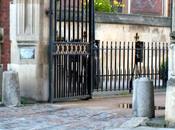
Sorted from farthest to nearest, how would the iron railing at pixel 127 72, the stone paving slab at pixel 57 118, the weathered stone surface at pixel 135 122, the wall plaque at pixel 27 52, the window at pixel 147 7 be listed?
the window at pixel 147 7 < the iron railing at pixel 127 72 < the wall plaque at pixel 27 52 < the stone paving slab at pixel 57 118 < the weathered stone surface at pixel 135 122

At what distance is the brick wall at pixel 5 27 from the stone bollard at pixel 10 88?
122 inches

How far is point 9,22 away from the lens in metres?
18.9

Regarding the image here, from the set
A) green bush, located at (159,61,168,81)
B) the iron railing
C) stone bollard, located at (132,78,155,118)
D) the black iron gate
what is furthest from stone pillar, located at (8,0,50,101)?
green bush, located at (159,61,168,81)

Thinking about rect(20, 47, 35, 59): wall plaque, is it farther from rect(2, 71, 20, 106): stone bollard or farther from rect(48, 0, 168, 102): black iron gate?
rect(2, 71, 20, 106): stone bollard

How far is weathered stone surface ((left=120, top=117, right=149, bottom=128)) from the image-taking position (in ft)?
39.5

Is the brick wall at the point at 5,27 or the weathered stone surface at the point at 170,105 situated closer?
the weathered stone surface at the point at 170,105

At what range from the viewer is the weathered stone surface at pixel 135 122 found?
1205 cm

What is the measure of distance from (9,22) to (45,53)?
249 centimetres

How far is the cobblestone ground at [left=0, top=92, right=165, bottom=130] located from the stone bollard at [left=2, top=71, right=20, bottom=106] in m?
0.34

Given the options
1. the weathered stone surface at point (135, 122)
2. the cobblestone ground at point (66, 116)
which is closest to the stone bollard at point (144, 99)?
the weathered stone surface at point (135, 122)

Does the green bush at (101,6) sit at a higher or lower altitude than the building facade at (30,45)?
higher

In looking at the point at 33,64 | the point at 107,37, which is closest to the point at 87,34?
the point at 33,64

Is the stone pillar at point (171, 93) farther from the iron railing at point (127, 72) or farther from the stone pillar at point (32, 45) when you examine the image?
the iron railing at point (127, 72)

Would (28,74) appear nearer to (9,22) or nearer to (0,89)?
(0,89)
